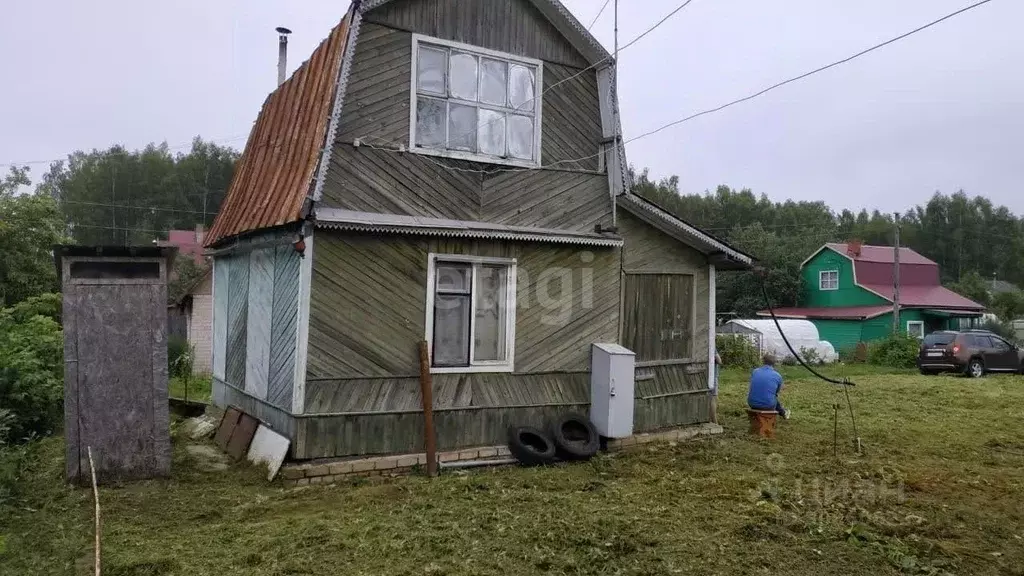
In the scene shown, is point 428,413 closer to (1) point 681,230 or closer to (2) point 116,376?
(2) point 116,376

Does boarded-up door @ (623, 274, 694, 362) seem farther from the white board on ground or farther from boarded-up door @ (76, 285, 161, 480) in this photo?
boarded-up door @ (76, 285, 161, 480)

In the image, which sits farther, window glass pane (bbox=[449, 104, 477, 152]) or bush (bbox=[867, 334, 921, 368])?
bush (bbox=[867, 334, 921, 368])

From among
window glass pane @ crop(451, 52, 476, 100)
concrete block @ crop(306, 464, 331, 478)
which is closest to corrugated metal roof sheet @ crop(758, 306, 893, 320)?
window glass pane @ crop(451, 52, 476, 100)

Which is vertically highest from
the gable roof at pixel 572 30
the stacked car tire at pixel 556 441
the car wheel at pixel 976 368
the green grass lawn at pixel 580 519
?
the gable roof at pixel 572 30

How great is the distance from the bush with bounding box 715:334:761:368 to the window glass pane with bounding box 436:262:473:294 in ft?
63.4

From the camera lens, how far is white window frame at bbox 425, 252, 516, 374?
9.46m

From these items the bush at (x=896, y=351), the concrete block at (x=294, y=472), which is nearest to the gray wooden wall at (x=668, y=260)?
the concrete block at (x=294, y=472)

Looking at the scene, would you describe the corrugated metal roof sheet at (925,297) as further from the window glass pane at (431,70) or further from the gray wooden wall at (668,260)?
the window glass pane at (431,70)

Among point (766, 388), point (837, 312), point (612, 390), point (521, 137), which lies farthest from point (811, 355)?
point (521, 137)

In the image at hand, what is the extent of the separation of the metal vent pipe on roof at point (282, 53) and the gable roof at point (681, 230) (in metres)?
6.61

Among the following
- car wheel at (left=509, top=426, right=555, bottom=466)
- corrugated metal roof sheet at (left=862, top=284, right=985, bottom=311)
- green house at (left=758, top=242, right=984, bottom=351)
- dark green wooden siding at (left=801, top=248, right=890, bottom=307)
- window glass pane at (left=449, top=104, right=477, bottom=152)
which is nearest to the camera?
car wheel at (left=509, top=426, right=555, bottom=466)

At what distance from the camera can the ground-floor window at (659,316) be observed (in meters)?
11.2

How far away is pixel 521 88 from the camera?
10.3 metres

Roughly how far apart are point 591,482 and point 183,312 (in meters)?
23.4
